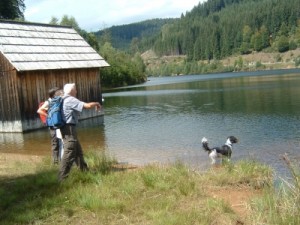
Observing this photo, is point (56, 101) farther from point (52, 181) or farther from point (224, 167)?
point (224, 167)

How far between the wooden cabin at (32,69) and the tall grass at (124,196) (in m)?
13.4

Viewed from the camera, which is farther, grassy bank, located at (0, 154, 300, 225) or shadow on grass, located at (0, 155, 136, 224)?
shadow on grass, located at (0, 155, 136, 224)

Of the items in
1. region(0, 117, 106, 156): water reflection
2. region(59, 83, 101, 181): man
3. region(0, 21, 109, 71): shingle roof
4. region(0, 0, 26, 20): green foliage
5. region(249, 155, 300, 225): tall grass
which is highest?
region(0, 0, 26, 20): green foliage

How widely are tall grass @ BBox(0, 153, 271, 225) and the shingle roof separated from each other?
13882 millimetres

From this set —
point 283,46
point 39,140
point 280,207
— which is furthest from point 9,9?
point 283,46

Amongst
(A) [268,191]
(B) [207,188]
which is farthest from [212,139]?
(A) [268,191]

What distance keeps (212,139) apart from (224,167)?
9417 millimetres

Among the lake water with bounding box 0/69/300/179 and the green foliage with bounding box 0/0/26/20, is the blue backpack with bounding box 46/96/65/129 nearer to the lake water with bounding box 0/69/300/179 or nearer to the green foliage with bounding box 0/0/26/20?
the lake water with bounding box 0/69/300/179

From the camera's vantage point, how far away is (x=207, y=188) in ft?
29.0

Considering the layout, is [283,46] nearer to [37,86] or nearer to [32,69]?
[37,86]

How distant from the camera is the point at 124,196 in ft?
26.3

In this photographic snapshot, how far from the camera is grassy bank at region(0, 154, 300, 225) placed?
263 inches

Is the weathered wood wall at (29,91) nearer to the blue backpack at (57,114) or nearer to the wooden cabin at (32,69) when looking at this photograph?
the wooden cabin at (32,69)

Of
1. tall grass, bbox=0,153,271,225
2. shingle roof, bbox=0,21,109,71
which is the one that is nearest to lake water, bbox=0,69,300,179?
tall grass, bbox=0,153,271,225
